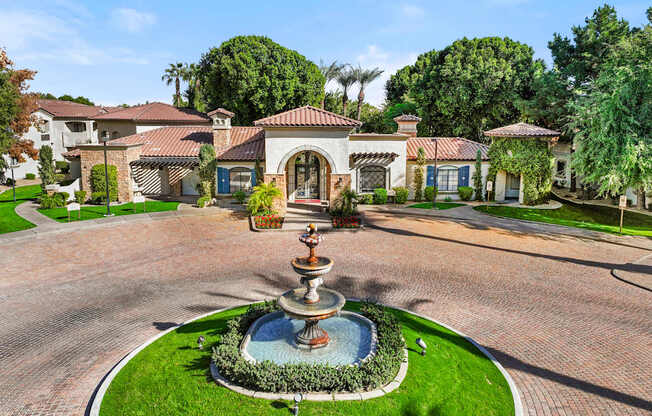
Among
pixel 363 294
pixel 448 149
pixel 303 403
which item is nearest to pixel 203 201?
pixel 363 294

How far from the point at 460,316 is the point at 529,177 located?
22.5 m

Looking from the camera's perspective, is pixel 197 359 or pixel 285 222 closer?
pixel 197 359

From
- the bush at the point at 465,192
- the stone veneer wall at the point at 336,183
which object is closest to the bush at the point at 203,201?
the stone veneer wall at the point at 336,183

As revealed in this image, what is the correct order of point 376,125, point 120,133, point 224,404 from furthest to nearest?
1. point 376,125
2. point 120,133
3. point 224,404

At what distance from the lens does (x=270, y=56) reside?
4262 cm

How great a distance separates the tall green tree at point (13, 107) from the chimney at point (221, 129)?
43.4ft

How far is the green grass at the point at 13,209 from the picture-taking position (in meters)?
21.1

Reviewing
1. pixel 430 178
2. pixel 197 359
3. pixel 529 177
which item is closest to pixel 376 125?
pixel 430 178

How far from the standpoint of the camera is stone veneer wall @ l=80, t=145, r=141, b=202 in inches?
1160

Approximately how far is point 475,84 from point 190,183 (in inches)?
1127

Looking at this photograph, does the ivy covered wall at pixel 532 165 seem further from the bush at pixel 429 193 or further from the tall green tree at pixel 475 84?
the tall green tree at pixel 475 84

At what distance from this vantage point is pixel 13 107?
27.9 metres

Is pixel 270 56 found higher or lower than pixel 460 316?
higher

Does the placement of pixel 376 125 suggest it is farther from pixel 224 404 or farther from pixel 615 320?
pixel 224 404
